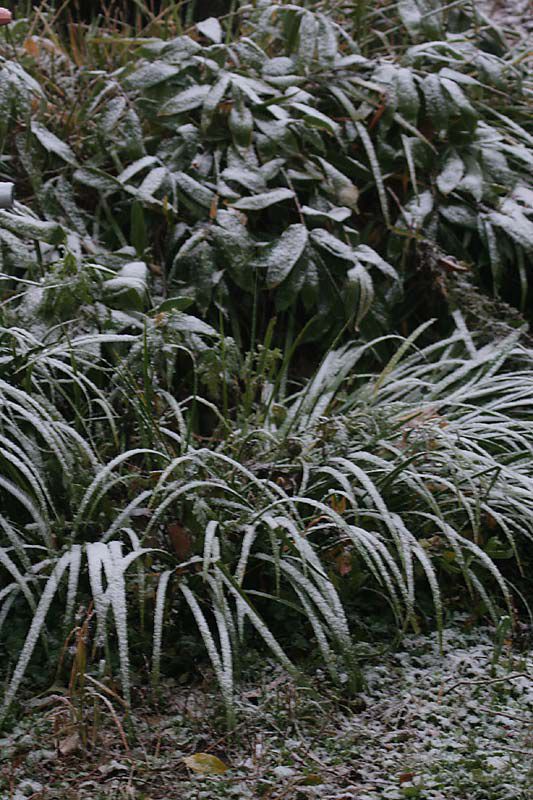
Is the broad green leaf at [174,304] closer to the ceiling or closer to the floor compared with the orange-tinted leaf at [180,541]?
closer to the ceiling

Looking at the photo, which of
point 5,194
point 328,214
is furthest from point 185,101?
point 5,194

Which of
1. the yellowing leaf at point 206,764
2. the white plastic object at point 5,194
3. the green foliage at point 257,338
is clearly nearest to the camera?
the yellowing leaf at point 206,764

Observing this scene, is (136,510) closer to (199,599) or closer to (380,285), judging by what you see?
(199,599)

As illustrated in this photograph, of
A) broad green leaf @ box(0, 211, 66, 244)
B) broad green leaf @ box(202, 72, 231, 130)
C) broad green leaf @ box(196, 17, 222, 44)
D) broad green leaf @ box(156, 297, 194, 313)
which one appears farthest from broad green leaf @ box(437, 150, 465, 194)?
broad green leaf @ box(0, 211, 66, 244)

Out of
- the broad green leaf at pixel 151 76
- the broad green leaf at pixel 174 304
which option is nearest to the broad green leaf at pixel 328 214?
the broad green leaf at pixel 151 76

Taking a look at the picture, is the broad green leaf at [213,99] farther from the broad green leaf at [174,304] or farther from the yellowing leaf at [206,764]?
the yellowing leaf at [206,764]

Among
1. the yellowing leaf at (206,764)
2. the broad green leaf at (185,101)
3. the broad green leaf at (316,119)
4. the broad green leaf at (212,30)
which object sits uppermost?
the broad green leaf at (212,30)

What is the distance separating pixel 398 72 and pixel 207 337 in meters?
1.30

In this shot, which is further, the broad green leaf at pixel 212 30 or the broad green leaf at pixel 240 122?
the broad green leaf at pixel 212 30

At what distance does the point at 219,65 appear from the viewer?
3.39 metres

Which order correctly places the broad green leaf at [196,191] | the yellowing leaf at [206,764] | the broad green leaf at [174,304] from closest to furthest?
the yellowing leaf at [206,764]
the broad green leaf at [174,304]
the broad green leaf at [196,191]

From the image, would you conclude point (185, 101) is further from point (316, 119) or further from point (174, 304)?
point (174, 304)

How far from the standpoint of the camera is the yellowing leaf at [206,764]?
1.83m

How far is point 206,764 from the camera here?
1839 mm
